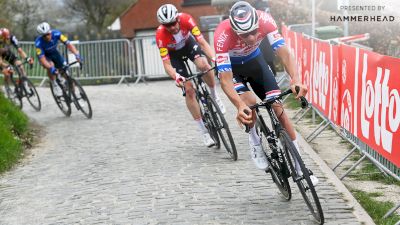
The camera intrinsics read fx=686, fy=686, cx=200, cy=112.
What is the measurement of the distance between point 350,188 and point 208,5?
30.2 metres

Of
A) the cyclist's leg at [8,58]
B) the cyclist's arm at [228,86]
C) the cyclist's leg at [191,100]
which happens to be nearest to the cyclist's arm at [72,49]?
the cyclist's leg at [8,58]

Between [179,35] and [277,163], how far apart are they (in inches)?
149

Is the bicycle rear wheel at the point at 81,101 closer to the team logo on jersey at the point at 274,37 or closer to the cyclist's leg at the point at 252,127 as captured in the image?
the cyclist's leg at the point at 252,127

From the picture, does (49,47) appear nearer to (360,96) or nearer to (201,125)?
(201,125)

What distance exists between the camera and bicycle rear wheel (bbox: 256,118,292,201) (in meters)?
6.84

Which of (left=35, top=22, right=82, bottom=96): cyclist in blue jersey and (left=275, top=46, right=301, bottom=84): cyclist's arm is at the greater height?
(left=275, top=46, right=301, bottom=84): cyclist's arm

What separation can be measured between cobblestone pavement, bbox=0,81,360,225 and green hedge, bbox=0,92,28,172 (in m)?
0.29

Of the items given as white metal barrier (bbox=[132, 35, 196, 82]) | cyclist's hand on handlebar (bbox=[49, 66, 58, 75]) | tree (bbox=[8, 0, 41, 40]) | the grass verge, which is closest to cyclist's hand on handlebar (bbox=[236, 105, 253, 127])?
the grass verge

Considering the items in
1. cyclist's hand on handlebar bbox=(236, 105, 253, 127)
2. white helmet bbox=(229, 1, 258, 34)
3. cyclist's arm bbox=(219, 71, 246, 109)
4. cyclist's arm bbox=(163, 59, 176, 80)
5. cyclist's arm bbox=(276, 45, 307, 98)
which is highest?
white helmet bbox=(229, 1, 258, 34)

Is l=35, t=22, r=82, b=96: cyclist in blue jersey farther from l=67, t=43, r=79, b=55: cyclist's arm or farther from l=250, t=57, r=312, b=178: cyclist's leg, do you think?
l=250, t=57, r=312, b=178: cyclist's leg

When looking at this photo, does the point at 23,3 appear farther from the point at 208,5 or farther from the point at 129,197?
the point at 129,197

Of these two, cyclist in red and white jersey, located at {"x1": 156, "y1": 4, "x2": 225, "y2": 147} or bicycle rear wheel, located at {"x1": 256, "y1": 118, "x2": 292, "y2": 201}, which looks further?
cyclist in red and white jersey, located at {"x1": 156, "y1": 4, "x2": 225, "y2": 147}

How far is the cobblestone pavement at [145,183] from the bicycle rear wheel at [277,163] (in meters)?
0.17

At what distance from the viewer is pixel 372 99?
24.1ft
